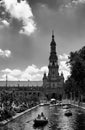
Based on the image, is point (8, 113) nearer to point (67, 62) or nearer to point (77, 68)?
point (77, 68)

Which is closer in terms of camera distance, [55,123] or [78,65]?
[55,123]

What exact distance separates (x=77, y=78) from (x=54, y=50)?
4671 inches

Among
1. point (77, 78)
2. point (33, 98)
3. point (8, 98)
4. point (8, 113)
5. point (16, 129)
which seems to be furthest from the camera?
point (33, 98)

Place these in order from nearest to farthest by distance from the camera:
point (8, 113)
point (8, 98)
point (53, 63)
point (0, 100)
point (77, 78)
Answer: point (8, 113) < point (0, 100) < point (8, 98) < point (77, 78) < point (53, 63)

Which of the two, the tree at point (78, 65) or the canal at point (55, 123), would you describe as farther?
the tree at point (78, 65)

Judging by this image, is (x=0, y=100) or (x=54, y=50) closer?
(x=0, y=100)

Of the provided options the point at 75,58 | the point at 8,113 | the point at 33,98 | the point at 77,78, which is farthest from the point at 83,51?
the point at 33,98

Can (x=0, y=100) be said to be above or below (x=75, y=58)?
below

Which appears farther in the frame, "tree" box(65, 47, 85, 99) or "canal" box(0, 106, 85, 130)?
"tree" box(65, 47, 85, 99)

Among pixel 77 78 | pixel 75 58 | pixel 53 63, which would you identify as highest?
pixel 53 63

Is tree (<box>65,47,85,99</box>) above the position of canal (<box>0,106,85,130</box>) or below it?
above

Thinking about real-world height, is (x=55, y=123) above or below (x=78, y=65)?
below

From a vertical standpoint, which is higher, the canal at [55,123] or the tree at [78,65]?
the tree at [78,65]

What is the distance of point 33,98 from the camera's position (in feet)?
474
